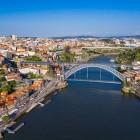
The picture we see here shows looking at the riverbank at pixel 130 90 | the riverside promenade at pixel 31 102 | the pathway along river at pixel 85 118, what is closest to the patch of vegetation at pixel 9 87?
the riverside promenade at pixel 31 102

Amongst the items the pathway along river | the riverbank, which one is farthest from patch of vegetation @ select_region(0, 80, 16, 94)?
the riverbank

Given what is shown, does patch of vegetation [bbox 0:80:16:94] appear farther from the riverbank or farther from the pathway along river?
the riverbank

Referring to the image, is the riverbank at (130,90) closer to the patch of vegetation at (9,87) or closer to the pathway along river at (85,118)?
the pathway along river at (85,118)

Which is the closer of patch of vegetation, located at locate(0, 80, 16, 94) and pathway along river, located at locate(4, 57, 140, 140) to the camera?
pathway along river, located at locate(4, 57, 140, 140)

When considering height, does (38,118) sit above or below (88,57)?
below

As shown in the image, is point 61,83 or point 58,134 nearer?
point 58,134

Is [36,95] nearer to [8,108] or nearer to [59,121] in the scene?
[8,108]

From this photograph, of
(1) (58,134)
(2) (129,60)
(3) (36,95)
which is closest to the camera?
(1) (58,134)

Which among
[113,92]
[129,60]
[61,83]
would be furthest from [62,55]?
[113,92]
